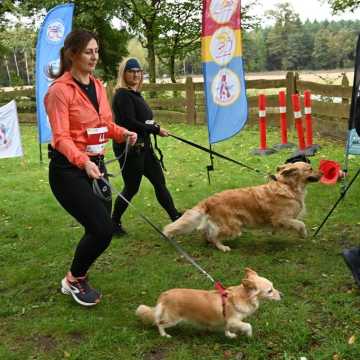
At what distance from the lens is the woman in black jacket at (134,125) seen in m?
5.37

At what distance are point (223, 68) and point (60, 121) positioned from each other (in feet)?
15.3

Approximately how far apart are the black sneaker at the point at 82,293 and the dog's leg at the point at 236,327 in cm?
126

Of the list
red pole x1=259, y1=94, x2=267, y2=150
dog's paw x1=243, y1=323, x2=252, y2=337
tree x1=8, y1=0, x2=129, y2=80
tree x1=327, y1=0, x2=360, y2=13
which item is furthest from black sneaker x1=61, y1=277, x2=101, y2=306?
tree x1=8, y1=0, x2=129, y2=80

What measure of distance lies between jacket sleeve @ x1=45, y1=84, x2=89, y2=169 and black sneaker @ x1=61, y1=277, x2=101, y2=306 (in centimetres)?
120

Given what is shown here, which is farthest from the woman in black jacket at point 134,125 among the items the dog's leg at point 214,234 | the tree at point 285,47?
the tree at point 285,47

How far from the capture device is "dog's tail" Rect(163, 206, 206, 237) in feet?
16.6

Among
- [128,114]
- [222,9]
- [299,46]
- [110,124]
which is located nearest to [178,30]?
[222,9]

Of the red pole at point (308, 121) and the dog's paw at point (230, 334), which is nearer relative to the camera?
the dog's paw at point (230, 334)

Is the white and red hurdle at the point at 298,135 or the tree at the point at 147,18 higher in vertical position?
the tree at the point at 147,18

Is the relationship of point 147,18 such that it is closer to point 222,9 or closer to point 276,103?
point 276,103

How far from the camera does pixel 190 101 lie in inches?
624

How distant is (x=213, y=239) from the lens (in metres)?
5.22

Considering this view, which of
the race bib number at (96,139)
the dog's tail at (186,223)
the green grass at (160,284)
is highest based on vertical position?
the race bib number at (96,139)

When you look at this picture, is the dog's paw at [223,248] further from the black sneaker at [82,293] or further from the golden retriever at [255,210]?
the black sneaker at [82,293]
